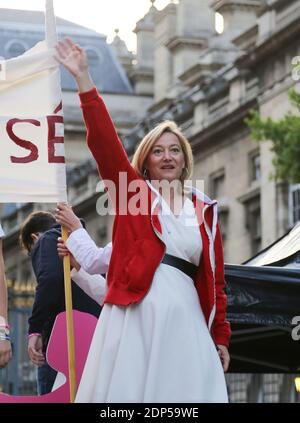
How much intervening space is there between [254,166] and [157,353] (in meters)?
37.5

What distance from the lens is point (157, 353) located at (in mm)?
7086

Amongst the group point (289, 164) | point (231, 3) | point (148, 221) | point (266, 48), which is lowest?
point (148, 221)

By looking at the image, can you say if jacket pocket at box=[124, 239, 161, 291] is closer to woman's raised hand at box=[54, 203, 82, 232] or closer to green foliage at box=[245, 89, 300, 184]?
woman's raised hand at box=[54, 203, 82, 232]

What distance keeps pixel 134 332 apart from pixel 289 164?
2055 cm

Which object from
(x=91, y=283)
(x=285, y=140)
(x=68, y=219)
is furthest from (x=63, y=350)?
(x=285, y=140)

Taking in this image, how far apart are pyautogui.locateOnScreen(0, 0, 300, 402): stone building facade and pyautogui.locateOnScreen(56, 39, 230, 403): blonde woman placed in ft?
66.3

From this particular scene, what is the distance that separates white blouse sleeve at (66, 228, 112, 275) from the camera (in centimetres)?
766

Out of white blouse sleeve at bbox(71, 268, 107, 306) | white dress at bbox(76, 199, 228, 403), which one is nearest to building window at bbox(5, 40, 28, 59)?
white blouse sleeve at bbox(71, 268, 107, 306)

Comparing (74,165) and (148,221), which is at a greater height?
(74,165)

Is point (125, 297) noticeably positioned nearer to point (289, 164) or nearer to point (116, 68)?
point (289, 164)

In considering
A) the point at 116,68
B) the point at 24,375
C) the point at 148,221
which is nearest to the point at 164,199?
the point at 148,221

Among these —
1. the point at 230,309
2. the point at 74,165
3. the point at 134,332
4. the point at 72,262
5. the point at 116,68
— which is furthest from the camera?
the point at 116,68

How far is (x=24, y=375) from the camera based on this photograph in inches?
1491

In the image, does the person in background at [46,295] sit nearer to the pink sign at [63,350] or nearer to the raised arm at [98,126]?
the pink sign at [63,350]
